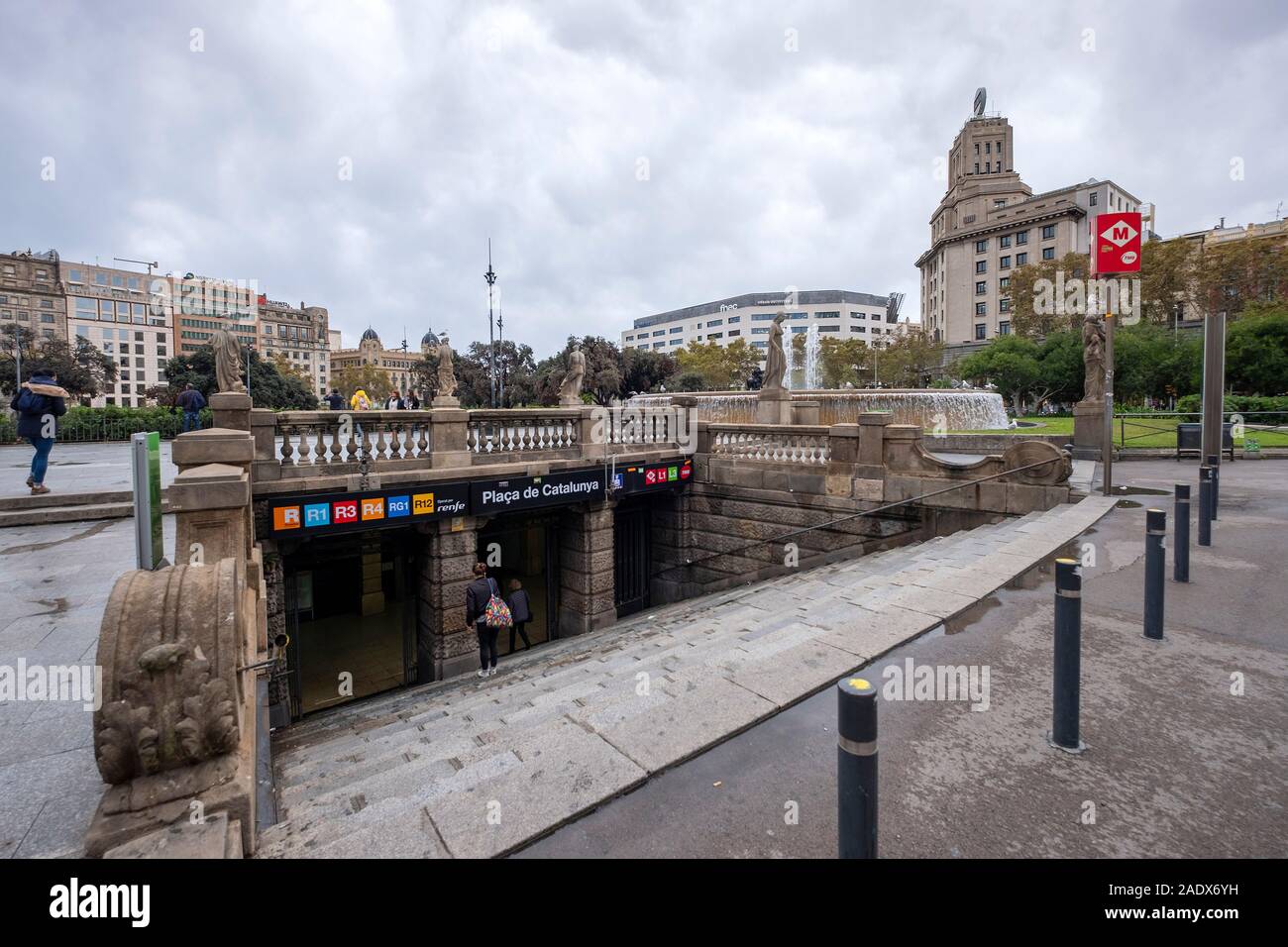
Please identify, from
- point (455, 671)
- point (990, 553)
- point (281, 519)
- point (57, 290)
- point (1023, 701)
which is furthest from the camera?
point (57, 290)

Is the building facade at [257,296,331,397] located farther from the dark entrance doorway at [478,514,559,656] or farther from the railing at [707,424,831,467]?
the railing at [707,424,831,467]

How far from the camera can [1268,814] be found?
2.86 metres

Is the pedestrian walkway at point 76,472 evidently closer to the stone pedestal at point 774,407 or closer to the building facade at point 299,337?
the stone pedestal at point 774,407

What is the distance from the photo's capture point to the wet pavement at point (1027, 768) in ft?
9.06

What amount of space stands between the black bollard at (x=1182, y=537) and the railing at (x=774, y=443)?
6.23 meters

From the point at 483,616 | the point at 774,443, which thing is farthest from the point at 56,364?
the point at 774,443

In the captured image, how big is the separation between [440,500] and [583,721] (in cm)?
684

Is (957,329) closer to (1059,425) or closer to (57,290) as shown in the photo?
(1059,425)

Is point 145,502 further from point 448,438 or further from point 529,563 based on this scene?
point 529,563

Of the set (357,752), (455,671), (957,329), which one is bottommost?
(455,671)

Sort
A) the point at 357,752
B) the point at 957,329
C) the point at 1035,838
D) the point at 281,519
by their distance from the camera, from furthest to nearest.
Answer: the point at 957,329 < the point at 281,519 < the point at 357,752 < the point at 1035,838

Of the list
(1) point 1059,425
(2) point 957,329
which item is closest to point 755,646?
(1) point 1059,425

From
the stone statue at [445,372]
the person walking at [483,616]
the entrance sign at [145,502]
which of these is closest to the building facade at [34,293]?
the stone statue at [445,372]

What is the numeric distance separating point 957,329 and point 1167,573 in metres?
82.1
